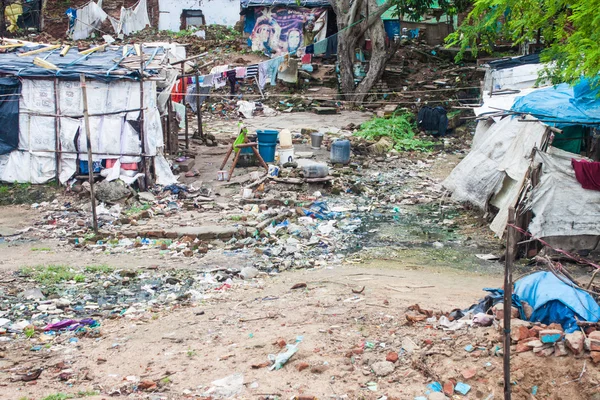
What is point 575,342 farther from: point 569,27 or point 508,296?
point 569,27

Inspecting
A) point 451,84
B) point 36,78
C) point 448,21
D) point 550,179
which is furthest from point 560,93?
point 448,21

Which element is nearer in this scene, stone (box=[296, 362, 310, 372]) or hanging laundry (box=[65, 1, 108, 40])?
stone (box=[296, 362, 310, 372])

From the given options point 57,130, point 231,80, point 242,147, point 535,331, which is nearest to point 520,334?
point 535,331

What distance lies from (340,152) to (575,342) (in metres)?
10.7

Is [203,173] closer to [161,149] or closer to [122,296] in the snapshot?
[161,149]

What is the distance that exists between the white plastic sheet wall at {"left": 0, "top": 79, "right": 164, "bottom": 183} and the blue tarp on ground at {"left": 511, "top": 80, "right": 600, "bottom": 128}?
7.48 m

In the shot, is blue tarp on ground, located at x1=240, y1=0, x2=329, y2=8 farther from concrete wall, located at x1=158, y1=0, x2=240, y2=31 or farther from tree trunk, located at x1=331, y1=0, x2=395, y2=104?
concrete wall, located at x1=158, y1=0, x2=240, y2=31

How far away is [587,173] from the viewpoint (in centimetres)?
938

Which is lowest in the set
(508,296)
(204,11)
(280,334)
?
(280,334)

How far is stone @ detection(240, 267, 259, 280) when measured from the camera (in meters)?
8.95

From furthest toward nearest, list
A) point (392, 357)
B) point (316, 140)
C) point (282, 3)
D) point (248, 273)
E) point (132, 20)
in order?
point (132, 20)
point (282, 3)
point (316, 140)
point (248, 273)
point (392, 357)

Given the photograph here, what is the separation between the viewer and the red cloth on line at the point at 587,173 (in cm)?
937

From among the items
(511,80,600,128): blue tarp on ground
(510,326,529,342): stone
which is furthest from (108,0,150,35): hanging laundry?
(510,326,529,342): stone

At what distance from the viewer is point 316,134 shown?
17.2 meters
